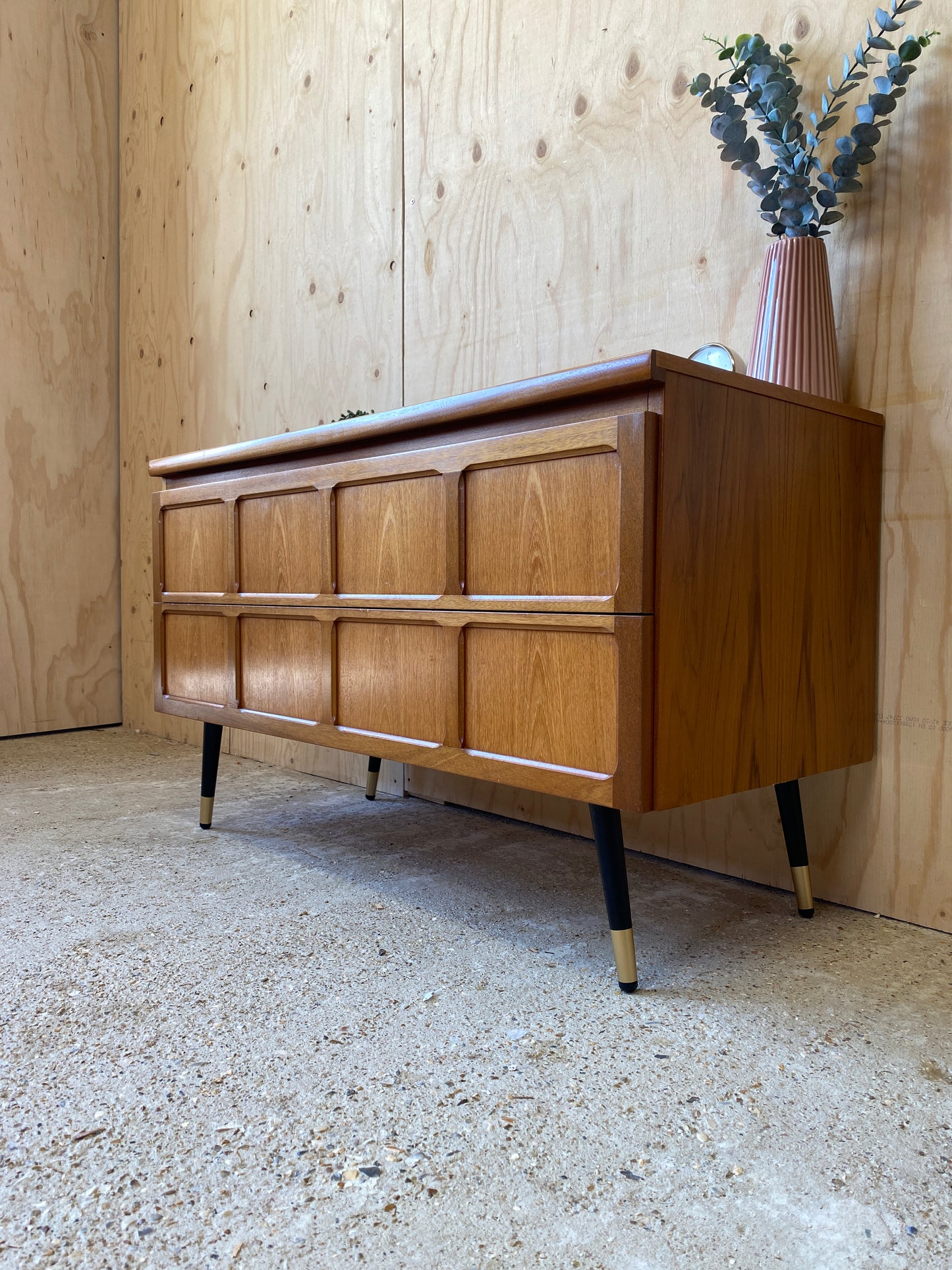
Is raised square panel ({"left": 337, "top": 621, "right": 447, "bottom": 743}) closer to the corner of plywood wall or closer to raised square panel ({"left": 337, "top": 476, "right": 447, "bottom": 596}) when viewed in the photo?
raised square panel ({"left": 337, "top": 476, "right": 447, "bottom": 596})

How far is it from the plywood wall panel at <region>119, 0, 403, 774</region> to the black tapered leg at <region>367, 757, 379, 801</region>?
21 centimetres

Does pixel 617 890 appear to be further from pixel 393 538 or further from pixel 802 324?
pixel 802 324

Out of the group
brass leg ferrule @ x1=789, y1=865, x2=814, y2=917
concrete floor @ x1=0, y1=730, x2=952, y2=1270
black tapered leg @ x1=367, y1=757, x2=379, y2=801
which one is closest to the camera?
concrete floor @ x1=0, y1=730, x2=952, y2=1270

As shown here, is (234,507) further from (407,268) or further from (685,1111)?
(685,1111)

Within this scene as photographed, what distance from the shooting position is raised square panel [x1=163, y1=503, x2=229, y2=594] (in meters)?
1.66

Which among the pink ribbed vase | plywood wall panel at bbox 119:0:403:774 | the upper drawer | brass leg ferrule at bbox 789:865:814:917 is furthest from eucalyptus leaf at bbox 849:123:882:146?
plywood wall panel at bbox 119:0:403:774

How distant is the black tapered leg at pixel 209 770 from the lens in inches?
68.7

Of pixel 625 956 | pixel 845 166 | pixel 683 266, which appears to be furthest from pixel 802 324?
pixel 625 956

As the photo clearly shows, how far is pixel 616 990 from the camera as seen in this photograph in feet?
3.54

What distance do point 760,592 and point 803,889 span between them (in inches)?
18.3

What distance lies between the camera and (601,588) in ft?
3.38

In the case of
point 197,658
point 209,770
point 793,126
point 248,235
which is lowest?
point 209,770

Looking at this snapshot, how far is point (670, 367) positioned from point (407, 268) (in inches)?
47.7

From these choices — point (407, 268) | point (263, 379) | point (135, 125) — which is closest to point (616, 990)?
point (407, 268)
